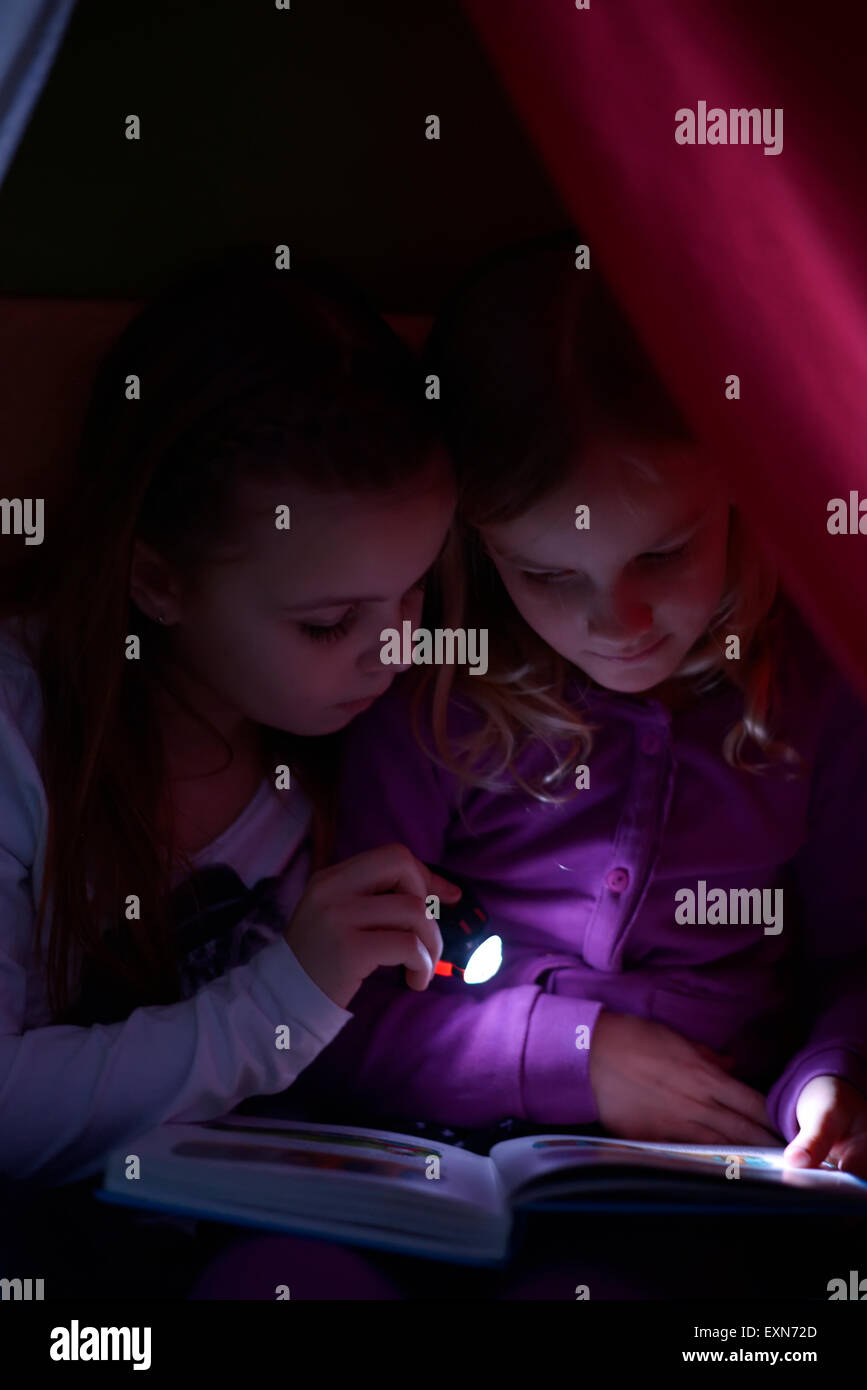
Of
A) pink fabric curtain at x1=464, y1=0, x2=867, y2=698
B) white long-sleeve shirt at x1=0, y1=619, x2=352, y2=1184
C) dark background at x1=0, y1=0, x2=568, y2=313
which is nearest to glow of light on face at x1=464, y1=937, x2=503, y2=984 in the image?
white long-sleeve shirt at x1=0, y1=619, x2=352, y2=1184

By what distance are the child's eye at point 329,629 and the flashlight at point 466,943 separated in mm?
250

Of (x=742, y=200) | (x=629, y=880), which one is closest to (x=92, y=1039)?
(x=629, y=880)

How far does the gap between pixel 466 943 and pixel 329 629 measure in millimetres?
293

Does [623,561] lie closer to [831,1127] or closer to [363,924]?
[363,924]

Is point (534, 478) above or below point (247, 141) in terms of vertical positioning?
below

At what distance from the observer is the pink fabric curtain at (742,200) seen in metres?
0.75

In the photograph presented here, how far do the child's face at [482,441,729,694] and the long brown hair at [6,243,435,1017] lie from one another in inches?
5.0

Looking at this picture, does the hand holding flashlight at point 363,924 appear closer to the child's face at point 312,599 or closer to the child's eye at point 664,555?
the child's face at point 312,599

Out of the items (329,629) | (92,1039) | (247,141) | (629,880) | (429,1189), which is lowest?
(429,1189)

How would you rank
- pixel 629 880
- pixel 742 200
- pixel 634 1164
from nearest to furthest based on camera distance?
pixel 742 200
pixel 634 1164
pixel 629 880

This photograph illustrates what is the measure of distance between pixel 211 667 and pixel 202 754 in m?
0.13

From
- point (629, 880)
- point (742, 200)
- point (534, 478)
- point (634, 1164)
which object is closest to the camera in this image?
point (742, 200)

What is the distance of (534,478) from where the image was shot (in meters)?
1.00

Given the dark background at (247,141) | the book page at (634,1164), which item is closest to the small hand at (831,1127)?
the book page at (634,1164)
